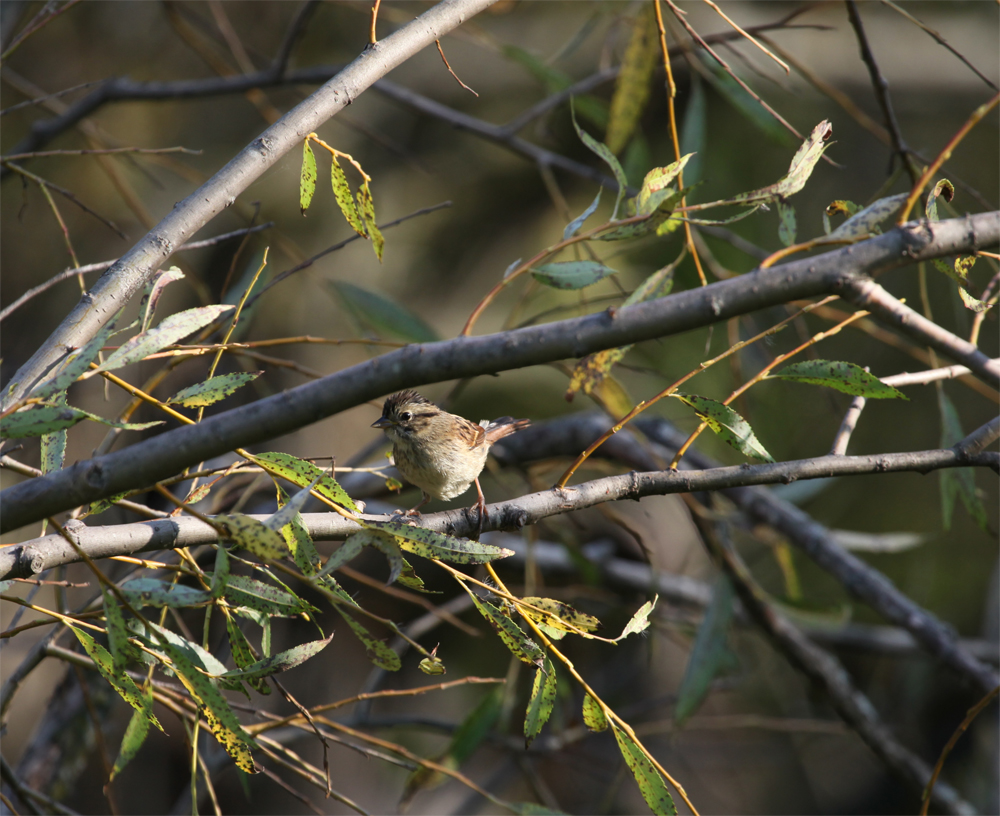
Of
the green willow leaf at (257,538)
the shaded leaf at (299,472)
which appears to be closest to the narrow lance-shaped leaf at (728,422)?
the shaded leaf at (299,472)

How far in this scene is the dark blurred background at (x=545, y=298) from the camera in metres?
3.65

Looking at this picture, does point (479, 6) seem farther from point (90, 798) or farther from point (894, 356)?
point (894, 356)

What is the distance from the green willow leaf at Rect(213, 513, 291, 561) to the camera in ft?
2.84

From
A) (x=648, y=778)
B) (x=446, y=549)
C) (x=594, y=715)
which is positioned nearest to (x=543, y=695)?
(x=594, y=715)

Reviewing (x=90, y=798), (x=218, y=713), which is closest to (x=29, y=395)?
(x=218, y=713)

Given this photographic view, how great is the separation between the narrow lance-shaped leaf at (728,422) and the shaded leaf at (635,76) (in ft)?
3.95

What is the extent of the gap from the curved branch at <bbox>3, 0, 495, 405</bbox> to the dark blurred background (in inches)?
88.9

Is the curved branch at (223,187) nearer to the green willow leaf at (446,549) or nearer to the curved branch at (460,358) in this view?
the curved branch at (460,358)

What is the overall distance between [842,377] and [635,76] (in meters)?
1.34

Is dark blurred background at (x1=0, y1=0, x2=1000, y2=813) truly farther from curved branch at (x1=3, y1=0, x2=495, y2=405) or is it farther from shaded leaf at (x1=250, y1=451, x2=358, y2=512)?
shaded leaf at (x1=250, y1=451, x2=358, y2=512)

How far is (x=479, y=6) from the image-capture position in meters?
1.23

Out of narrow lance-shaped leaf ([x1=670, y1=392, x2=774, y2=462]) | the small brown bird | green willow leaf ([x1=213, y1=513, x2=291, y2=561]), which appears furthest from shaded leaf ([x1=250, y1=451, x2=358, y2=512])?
the small brown bird

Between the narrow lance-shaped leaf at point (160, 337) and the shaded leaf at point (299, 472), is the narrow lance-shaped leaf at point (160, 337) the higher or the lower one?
the higher one

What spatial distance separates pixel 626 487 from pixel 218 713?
2.09 ft
